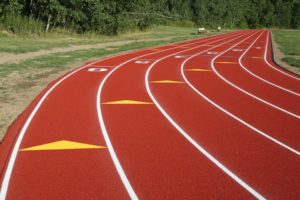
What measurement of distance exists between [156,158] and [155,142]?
2.94ft

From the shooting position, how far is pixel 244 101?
11.9 m

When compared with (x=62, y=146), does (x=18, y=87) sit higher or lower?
lower

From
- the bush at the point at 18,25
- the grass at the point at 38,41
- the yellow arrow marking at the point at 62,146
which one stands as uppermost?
the yellow arrow marking at the point at 62,146

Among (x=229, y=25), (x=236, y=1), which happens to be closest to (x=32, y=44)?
(x=229, y=25)

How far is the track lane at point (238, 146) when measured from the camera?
20.2 feet

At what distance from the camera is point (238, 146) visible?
7836mm

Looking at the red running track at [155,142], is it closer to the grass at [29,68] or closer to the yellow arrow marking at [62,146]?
the yellow arrow marking at [62,146]

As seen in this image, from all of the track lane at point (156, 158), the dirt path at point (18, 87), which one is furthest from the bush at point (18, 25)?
the track lane at point (156, 158)

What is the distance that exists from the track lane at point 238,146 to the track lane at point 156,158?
342 millimetres

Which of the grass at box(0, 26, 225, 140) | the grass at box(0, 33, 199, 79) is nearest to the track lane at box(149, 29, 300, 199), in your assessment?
the grass at box(0, 26, 225, 140)

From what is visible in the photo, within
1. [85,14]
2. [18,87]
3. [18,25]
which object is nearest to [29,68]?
[18,87]

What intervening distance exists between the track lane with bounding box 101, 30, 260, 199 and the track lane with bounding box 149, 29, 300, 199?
34cm

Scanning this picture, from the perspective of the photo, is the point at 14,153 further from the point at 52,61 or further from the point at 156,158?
the point at 52,61

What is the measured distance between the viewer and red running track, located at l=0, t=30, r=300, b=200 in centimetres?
588
